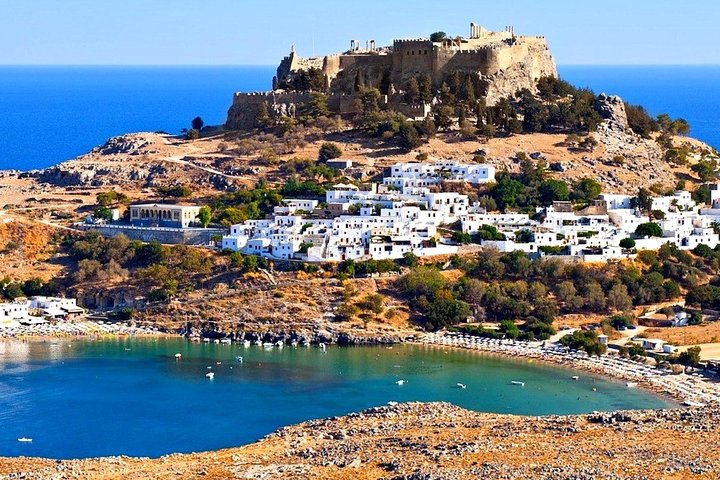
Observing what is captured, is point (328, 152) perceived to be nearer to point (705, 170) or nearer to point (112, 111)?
point (705, 170)

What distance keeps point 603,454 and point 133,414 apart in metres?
12.0

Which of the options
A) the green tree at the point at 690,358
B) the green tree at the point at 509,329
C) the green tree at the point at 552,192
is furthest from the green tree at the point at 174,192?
the green tree at the point at 690,358

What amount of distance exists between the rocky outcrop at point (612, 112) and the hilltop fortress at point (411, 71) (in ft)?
8.97

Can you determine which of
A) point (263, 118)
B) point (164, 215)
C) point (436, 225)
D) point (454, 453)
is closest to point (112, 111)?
point (263, 118)

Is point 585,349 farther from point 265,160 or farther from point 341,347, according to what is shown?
point 265,160

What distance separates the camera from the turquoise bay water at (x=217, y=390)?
39844mm

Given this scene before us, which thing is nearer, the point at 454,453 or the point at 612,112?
the point at 454,453

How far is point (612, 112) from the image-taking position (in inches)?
2520

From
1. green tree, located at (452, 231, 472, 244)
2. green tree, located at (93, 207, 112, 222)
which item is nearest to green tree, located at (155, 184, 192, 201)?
green tree, located at (93, 207, 112, 222)

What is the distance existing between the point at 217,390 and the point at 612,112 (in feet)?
81.2

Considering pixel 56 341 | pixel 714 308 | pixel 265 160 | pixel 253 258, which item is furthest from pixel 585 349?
pixel 265 160

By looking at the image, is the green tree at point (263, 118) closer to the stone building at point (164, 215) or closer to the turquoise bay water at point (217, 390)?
the stone building at point (164, 215)

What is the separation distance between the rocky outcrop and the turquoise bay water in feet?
59.1

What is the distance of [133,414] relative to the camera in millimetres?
41812
